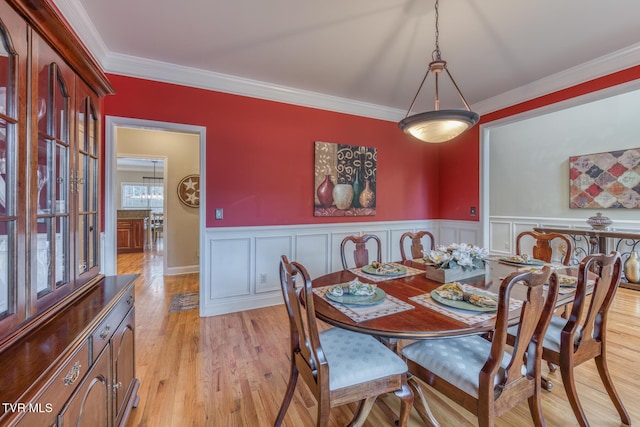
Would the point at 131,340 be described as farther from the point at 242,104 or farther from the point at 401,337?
the point at 242,104

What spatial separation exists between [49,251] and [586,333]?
2.65 metres

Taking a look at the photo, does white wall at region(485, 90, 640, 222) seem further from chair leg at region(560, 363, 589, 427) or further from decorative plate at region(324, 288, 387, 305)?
decorative plate at region(324, 288, 387, 305)

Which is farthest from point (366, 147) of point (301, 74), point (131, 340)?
point (131, 340)

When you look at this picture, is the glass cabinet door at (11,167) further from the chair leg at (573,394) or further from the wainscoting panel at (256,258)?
the chair leg at (573,394)

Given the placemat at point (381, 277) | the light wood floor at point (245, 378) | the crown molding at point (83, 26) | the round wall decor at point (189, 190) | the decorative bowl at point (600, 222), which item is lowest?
the light wood floor at point (245, 378)

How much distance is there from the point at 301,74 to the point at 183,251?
362 cm

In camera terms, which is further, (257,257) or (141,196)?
(141,196)

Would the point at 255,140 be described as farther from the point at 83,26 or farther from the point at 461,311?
the point at 461,311

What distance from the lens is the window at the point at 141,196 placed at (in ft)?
33.1

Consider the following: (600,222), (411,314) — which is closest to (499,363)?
(411,314)

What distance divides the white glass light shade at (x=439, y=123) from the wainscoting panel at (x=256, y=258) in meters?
1.99

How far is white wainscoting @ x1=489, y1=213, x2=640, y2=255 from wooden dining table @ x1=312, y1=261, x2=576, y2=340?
160 inches

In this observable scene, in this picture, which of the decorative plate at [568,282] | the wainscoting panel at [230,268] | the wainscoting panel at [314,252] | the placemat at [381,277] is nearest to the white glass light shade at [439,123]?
the placemat at [381,277]

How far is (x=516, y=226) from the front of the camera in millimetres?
5285
